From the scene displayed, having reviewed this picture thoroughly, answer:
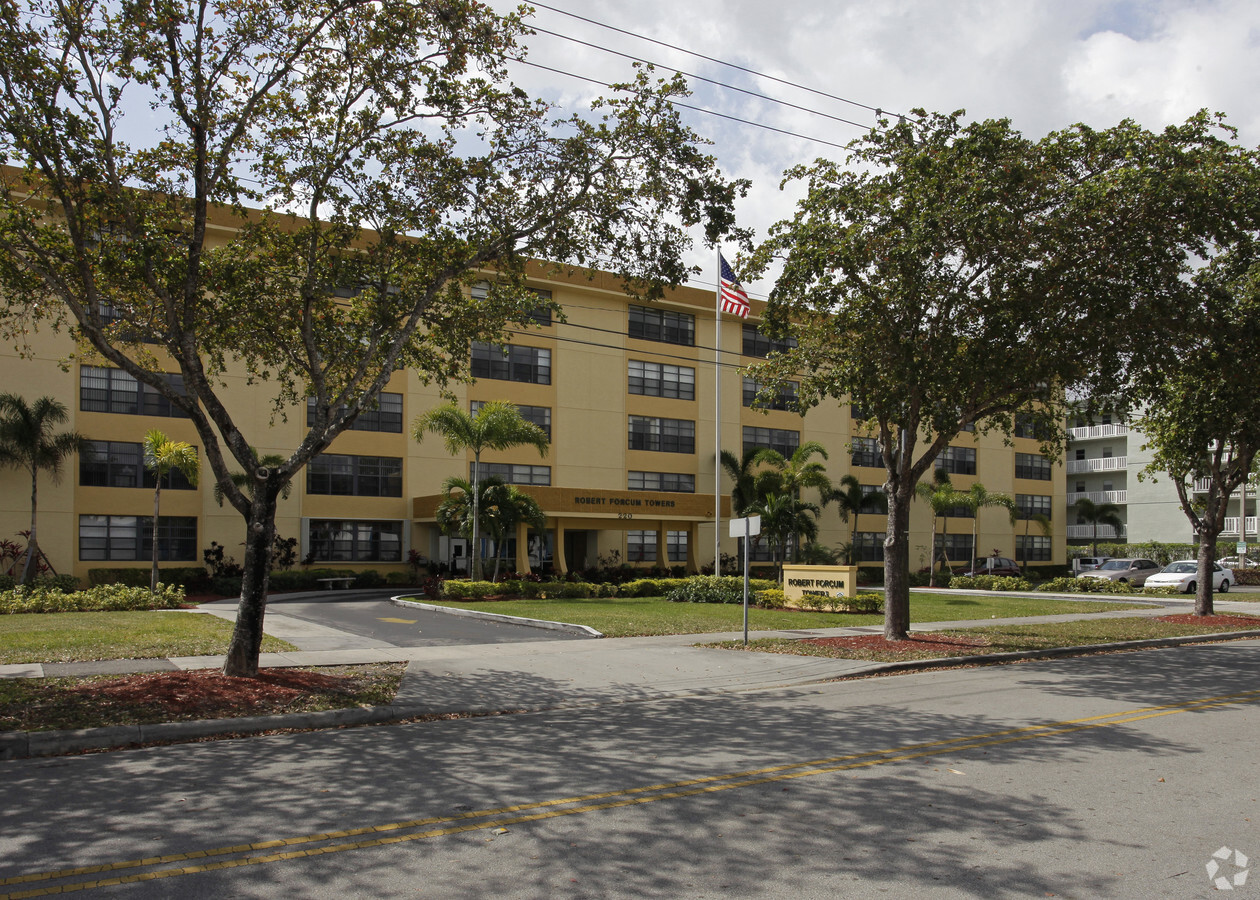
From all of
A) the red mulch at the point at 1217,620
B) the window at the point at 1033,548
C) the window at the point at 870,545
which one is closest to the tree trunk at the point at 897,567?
the red mulch at the point at 1217,620

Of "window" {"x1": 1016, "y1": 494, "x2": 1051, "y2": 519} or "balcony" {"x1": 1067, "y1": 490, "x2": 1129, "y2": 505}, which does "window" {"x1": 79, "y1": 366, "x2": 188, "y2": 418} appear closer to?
"window" {"x1": 1016, "y1": 494, "x2": 1051, "y2": 519}

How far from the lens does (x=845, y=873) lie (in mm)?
5316

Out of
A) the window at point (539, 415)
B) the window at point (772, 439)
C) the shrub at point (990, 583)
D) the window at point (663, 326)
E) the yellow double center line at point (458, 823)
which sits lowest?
the shrub at point (990, 583)

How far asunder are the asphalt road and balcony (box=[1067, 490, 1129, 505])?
61.4 metres

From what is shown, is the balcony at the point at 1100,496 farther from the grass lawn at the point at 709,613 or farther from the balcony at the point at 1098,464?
the grass lawn at the point at 709,613

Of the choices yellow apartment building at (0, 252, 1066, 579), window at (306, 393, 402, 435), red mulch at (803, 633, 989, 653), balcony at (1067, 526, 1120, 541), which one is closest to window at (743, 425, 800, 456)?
yellow apartment building at (0, 252, 1066, 579)

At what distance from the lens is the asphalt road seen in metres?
5.22

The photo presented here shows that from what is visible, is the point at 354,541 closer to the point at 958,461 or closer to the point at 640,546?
the point at 640,546

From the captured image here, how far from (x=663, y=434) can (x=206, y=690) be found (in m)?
35.3

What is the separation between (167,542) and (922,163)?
3074 cm

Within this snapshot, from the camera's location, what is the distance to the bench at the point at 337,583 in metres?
35.3

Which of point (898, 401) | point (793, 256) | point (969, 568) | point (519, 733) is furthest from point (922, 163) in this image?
point (969, 568)

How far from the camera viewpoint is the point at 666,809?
21.6 ft

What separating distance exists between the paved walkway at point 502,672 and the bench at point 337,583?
1703cm
